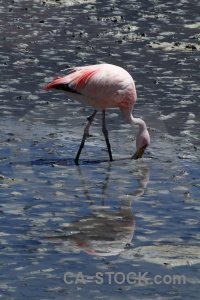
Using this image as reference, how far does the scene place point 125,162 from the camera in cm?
1107

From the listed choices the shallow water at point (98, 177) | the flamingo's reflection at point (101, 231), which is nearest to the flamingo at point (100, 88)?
the shallow water at point (98, 177)

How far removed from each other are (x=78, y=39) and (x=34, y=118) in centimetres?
551

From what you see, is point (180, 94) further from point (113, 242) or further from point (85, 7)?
point (85, 7)

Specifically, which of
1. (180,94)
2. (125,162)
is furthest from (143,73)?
(125,162)

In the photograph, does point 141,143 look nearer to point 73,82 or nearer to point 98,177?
point 98,177

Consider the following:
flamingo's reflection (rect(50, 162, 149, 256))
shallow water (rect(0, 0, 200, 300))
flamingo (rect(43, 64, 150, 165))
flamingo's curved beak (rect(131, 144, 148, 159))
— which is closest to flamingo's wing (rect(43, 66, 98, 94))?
flamingo (rect(43, 64, 150, 165))

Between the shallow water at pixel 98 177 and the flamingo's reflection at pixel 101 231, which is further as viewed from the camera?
the flamingo's reflection at pixel 101 231

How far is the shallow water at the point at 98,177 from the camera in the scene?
299 inches

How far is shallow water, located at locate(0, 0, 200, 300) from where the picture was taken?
24.9 feet

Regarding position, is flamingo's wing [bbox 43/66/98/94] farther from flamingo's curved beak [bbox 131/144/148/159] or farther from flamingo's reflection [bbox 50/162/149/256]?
flamingo's reflection [bbox 50/162/149/256]

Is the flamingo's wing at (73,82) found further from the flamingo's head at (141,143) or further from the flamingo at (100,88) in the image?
the flamingo's head at (141,143)

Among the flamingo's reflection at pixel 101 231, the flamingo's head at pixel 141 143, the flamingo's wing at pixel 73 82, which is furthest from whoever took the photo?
the flamingo's head at pixel 141 143

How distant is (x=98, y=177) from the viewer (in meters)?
10.5

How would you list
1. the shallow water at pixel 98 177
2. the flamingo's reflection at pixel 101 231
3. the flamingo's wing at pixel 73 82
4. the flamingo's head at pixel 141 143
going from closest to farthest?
1. the shallow water at pixel 98 177
2. the flamingo's reflection at pixel 101 231
3. the flamingo's wing at pixel 73 82
4. the flamingo's head at pixel 141 143
